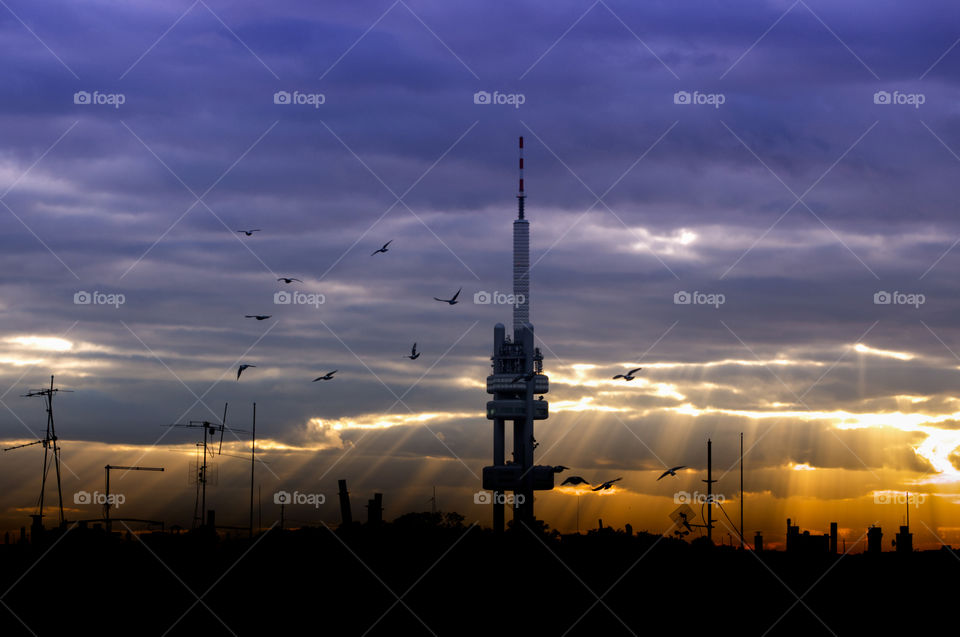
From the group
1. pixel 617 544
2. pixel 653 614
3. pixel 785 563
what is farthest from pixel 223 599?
pixel 785 563

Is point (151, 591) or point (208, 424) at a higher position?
point (208, 424)

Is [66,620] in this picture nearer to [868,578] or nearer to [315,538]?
[315,538]

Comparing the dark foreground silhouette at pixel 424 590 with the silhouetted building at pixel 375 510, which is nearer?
the dark foreground silhouette at pixel 424 590

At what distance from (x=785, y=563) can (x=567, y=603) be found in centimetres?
3621

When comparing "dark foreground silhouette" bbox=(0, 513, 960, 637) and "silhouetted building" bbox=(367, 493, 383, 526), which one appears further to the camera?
"silhouetted building" bbox=(367, 493, 383, 526)

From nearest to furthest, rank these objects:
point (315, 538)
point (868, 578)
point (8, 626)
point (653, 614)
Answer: point (8, 626) < point (653, 614) < point (868, 578) < point (315, 538)

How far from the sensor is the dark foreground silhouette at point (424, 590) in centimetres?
11144

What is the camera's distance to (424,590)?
124 m

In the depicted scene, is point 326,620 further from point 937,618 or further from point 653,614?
point 937,618

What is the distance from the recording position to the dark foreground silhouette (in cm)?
11144

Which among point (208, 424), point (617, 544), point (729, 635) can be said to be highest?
point (208, 424)

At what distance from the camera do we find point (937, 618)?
120 meters

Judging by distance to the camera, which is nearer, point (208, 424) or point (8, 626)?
point (8, 626)

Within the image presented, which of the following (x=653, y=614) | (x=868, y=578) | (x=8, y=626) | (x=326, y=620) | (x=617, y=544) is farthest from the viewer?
(x=617, y=544)
